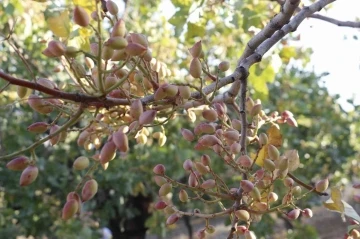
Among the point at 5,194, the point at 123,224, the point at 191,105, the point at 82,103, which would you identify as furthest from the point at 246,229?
the point at 123,224

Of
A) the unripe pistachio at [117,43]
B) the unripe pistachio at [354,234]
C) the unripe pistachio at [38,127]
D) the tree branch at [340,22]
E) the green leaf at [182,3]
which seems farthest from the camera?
the green leaf at [182,3]

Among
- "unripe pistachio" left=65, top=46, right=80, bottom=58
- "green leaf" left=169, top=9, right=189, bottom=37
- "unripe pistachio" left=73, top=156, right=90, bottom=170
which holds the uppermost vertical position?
"unripe pistachio" left=65, top=46, right=80, bottom=58

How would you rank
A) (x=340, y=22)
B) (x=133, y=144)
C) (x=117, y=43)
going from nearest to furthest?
(x=117, y=43) < (x=340, y=22) < (x=133, y=144)

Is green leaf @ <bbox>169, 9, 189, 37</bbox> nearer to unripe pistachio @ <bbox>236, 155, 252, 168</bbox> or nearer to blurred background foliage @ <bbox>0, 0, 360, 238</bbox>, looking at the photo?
blurred background foliage @ <bbox>0, 0, 360, 238</bbox>

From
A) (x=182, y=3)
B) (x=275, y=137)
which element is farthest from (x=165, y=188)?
(x=182, y=3)

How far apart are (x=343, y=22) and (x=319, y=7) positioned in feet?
0.54

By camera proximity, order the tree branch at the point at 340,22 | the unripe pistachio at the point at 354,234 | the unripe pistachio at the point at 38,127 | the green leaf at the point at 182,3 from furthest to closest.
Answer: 1. the green leaf at the point at 182,3
2. the tree branch at the point at 340,22
3. the unripe pistachio at the point at 354,234
4. the unripe pistachio at the point at 38,127

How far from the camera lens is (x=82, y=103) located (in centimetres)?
43

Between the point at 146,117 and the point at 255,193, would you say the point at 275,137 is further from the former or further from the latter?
the point at 146,117

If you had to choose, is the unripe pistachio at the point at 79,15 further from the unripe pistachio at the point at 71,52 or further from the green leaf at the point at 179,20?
the green leaf at the point at 179,20

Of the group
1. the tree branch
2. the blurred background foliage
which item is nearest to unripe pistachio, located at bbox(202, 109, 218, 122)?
the tree branch

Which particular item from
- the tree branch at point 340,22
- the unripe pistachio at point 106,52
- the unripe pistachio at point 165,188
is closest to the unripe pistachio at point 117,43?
the unripe pistachio at point 106,52

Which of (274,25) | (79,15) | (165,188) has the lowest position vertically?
(165,188)

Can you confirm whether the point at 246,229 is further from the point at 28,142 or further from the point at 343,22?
the point at 28,142
